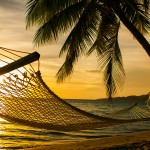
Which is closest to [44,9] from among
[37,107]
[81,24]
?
[81,24]

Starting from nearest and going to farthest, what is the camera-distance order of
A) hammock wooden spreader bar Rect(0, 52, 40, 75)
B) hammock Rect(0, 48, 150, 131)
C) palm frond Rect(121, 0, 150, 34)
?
hammock wooden spreader bar Rect(0, 52, 40, 75) < hammock Rect(0, 48, 150, 131) < palm frond Rect(121, 0, 150, 34)

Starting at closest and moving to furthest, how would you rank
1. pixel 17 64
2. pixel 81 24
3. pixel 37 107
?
pixel 17 64, pixel 37 107, pixel 81 24

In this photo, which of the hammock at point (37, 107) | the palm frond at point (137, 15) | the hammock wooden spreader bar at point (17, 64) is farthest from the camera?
the palm frond at point (137, 15)

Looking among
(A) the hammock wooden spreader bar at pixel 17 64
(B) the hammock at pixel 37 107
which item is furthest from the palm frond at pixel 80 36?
(A) the hammock wooden spreader bar at pixel 17 64

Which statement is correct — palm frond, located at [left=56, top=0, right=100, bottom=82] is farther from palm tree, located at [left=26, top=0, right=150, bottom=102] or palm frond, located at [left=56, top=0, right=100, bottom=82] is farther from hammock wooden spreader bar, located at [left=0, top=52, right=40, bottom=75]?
hammock wooden spreader bar, located at [left=0, top=52, right=40, bottom=75]

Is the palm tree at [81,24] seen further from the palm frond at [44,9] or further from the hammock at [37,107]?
the hammock at [37,107]

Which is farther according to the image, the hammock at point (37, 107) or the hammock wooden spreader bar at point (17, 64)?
the hammock at point (37, 107)

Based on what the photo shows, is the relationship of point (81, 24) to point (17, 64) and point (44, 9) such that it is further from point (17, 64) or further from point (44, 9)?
point (17, 64)

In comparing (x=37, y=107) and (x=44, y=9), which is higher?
(x=44, y=9)

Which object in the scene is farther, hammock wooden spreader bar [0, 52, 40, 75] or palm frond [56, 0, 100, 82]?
palm frond [56, 0, 100, 82]

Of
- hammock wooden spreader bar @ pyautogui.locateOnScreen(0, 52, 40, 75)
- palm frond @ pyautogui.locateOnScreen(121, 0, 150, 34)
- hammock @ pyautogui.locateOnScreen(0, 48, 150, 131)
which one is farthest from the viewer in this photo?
palm frond @ pyautogui.locateOnScreen(121, 0, 150, 34)

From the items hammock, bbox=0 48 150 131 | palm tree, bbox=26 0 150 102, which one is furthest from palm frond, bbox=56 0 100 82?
hammock, bbox=0 48 150 131

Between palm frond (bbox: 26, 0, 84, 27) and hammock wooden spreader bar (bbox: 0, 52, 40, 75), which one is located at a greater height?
palm frond (bbox: 26, 0, 84, 27)

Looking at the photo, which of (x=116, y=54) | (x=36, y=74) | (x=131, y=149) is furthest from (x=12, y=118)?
(x=116, y=54)
